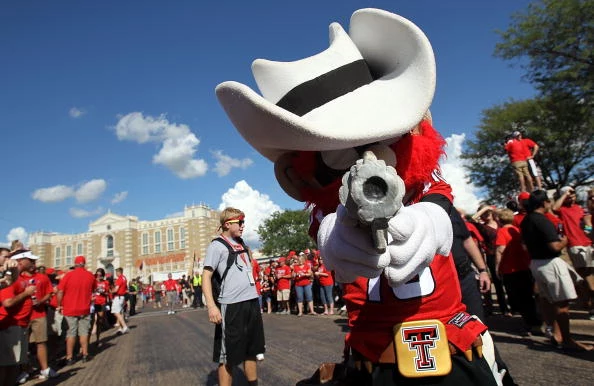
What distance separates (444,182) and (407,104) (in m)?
0.35

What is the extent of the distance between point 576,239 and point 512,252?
772 millimetres

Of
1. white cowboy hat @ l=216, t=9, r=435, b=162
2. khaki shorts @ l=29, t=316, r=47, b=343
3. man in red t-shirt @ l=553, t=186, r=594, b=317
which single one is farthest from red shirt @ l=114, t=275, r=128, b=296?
white cowboy hat @ l=216, t=9, r=435, b=162

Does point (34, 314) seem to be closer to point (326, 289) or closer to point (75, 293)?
point (75, 293)

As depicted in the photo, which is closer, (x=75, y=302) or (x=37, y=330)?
(x=37, y=330)

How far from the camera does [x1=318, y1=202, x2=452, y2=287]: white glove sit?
929 millimetres

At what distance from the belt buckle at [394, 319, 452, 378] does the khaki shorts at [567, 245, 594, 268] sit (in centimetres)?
483

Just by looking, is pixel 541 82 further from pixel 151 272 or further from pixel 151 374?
pixel 151 272

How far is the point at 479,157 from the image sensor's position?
24141 mm

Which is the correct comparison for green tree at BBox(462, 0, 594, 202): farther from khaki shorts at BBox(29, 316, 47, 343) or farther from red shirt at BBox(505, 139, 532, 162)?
khaki shorts at BBox(29, 316, 47, 343)

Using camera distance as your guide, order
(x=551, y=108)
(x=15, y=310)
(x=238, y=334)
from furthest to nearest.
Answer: (x=551, y=108) → (x=15, y=310) → (x=238, y=334)

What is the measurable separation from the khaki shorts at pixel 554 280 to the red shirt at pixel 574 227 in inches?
38.4

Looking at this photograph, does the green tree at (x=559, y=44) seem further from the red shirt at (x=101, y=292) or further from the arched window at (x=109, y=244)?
the arched window at (x=109, y=244)

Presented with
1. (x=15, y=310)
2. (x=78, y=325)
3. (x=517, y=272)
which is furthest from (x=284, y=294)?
(x=15, y=310)

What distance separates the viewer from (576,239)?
4945mm
